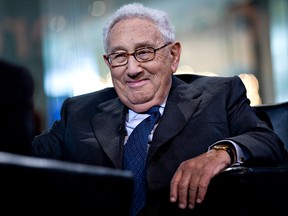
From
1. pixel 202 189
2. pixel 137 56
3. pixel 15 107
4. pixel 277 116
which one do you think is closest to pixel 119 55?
pixel 137 56

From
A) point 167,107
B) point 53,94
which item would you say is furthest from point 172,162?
point 53,94

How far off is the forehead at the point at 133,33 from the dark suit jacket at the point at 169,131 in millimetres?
255


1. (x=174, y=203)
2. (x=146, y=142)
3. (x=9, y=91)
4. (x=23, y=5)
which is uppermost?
(x=23, y=5)

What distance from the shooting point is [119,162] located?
2.38 m

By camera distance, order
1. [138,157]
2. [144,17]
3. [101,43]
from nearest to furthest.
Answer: [138,157] → [144,17] → [101,43]

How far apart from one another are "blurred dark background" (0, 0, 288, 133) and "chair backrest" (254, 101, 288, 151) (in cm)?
337

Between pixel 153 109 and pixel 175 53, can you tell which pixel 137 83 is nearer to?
pixel 153 109

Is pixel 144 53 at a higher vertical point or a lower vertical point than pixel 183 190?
higher

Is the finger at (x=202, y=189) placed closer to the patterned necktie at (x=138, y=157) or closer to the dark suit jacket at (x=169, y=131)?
the dark suit jacket at (x=169, y=131)

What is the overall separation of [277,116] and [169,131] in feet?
1.75

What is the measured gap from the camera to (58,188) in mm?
1165

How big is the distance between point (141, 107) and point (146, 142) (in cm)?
22

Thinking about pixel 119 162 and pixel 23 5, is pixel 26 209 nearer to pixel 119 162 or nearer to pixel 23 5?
pixel 119 162

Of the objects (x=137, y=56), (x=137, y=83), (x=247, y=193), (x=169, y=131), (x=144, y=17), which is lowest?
(x=247, y=193)
